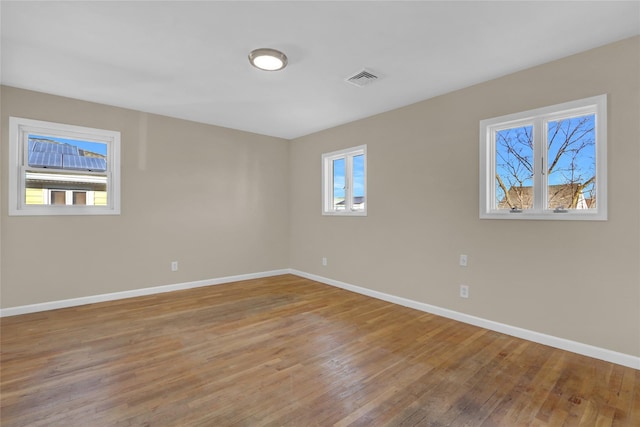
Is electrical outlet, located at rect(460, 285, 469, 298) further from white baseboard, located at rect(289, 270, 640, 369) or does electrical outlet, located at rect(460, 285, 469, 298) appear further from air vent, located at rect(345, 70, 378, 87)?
air vent, located at rect(345, 70, 378, 87)

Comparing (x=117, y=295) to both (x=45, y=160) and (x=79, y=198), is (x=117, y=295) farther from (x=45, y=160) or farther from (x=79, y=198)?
(x=45, y=160)

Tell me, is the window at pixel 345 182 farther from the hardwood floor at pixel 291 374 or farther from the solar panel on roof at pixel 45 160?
the solar panel on roof at pixel 45 160

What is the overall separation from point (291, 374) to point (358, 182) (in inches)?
→ 121

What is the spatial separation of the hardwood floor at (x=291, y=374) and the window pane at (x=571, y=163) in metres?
1.34

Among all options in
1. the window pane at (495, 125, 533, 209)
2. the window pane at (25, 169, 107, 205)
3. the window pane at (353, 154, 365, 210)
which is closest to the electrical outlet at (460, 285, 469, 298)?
the window pane at (495, 125, 533, 209)

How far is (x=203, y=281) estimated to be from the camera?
15.3 ft

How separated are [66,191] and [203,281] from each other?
2.12m

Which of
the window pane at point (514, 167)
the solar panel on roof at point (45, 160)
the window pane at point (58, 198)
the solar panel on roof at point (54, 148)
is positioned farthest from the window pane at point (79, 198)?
the window pane at point (514, 167)

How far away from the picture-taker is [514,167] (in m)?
3.00

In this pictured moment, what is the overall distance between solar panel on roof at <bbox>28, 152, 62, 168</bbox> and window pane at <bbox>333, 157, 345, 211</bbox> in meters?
3.71

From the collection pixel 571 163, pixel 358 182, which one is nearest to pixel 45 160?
pixel 358 182

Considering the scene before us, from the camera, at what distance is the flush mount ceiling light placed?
2.51m

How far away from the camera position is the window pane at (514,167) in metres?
2.90

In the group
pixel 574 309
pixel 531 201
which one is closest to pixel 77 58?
pixel 531 201
